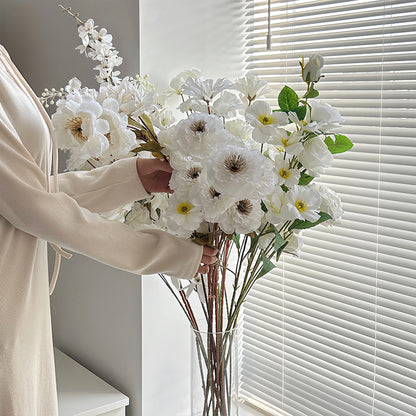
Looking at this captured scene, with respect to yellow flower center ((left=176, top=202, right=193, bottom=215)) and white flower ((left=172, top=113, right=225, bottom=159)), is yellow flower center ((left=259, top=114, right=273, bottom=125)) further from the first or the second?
yellow flower center ((left=176, top=202, right=193, bottom=215))

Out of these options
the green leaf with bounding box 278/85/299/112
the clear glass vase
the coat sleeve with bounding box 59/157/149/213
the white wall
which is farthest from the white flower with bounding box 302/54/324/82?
the white wall

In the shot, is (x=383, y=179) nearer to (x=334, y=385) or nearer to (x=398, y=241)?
(x=398, y=241)

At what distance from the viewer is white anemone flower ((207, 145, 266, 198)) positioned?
0.83 m

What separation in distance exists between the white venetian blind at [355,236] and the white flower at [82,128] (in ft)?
2.20

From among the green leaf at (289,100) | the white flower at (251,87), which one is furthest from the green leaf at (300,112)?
the white flower at (251,87)

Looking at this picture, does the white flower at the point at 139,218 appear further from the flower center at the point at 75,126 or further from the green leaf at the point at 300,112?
the green leaf at the point at 300,112

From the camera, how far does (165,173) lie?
1130 mm

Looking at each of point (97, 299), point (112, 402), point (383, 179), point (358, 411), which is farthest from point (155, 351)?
point (383, 179)

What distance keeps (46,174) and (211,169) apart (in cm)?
37

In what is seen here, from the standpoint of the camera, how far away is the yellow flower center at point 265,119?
0.92 m

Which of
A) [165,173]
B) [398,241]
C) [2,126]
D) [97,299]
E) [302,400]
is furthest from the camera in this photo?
[97,299]

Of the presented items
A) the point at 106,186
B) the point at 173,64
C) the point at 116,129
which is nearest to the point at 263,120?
the point at 116,129

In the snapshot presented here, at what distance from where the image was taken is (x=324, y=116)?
0.89 metres

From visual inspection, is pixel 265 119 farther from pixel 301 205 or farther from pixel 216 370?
pixel 216 370
